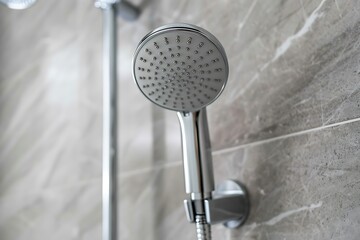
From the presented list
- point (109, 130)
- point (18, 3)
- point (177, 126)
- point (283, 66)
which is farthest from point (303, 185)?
point (18, 3)

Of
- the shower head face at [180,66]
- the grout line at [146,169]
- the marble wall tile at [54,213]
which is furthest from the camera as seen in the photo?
the marble wall tile at [54,213]

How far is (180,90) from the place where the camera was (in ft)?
1.69

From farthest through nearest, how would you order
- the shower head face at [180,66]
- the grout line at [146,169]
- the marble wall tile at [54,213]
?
the marble wall tile at [54,213] < the grout line at [146,169] < the shower head face at [180,66]

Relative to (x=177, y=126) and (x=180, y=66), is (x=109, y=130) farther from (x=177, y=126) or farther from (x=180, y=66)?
(x=180, y=66)

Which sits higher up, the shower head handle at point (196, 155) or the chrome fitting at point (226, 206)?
the shower head handle at point (196, 155)

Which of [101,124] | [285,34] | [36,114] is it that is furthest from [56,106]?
[285,34]

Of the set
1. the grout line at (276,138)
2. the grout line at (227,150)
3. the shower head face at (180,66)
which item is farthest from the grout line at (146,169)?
the shower head face at (180,66)

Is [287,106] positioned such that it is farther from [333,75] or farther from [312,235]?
[312,235]

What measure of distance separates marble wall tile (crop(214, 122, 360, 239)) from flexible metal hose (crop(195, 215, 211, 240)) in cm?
9

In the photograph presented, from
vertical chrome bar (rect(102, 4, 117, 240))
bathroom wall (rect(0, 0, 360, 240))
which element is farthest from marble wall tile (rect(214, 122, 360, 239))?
vertical chrome bar (rect(102, 4, 117, 240))

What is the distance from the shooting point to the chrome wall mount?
480mm

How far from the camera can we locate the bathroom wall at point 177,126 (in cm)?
51

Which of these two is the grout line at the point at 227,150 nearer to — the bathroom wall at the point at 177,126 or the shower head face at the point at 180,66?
the bathroom wall at the point at 177,126

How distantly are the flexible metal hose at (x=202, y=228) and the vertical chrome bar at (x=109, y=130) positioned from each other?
0.30 m
